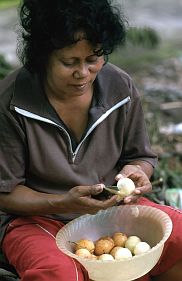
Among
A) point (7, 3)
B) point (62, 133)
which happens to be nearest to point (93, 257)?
point (62, 133)

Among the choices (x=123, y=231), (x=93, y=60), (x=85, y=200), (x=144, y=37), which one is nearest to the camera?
(x=85, y=200)

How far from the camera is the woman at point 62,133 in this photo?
7.84 feet

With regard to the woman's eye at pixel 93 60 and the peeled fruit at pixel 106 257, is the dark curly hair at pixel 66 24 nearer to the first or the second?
the woman's eye at pixel 93 60

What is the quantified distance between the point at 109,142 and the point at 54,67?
42cm

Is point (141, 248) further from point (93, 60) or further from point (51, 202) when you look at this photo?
Result: point (93, 60)

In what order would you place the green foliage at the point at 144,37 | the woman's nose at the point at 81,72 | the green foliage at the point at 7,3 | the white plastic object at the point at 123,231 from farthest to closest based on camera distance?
the green foliage at the point at 7,3 → the green foliage at the point at 144,37 → the woman's nose at the point at 81,72 → the white plastic object at the point at 123,231

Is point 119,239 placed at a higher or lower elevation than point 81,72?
lower

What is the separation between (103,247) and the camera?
98.6 inches

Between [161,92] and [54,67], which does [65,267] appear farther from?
[161,92]

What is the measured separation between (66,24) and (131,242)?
842 mm

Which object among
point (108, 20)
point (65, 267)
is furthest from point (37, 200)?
point (108, 20)

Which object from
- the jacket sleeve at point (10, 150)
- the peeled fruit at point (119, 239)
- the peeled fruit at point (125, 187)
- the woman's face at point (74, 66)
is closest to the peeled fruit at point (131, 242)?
the peeled fruit at point (119, 239)

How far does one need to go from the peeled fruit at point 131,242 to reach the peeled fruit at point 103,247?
0.06 metres

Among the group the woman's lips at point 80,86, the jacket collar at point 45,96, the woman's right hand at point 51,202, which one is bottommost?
the woman's right hand at point 51,202
